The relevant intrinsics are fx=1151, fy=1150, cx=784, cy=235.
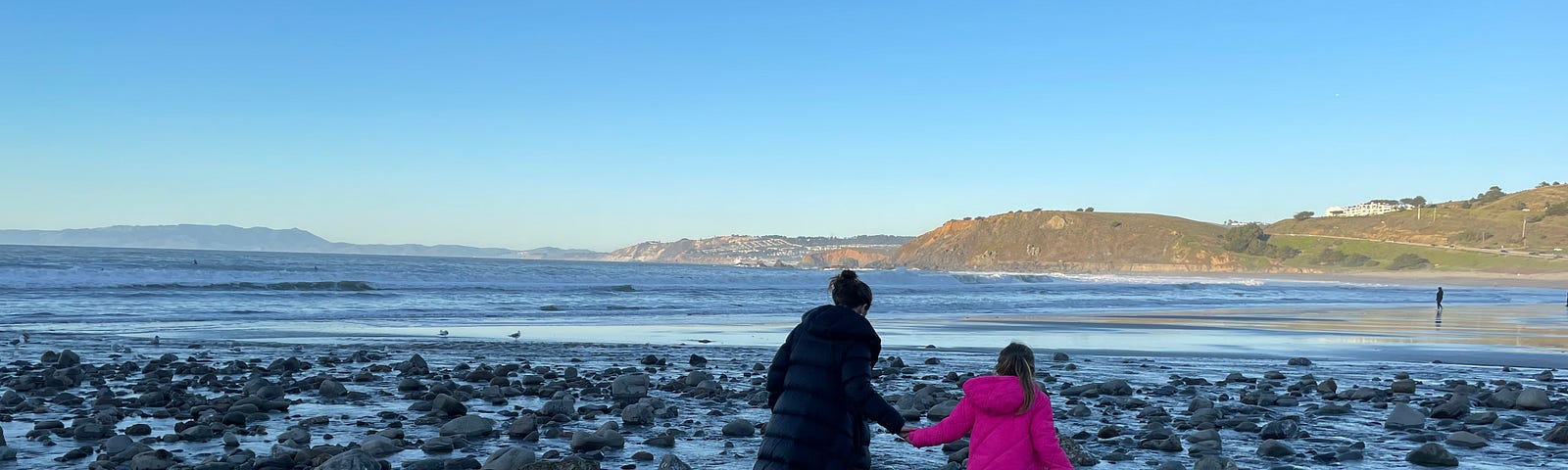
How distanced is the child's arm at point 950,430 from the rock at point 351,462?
156 inches

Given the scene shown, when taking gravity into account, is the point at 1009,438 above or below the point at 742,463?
above

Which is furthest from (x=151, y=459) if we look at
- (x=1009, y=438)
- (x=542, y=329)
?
(x=542, y=329)

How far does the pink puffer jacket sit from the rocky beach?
296 cm

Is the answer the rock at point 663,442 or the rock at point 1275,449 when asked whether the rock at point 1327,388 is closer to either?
the rock at point 1275,449

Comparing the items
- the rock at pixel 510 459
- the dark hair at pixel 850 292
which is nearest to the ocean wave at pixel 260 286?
the rock at pixel 510 459

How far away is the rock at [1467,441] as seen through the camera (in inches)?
351

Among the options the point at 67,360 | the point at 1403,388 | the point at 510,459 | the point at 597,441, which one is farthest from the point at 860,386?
the point at 67,360

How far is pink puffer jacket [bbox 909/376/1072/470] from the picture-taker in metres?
4.98

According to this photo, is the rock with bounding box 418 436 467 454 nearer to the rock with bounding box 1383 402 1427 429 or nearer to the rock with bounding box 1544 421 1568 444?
the rock with bounding box 1383 402 1427 429

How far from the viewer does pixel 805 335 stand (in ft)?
16.4

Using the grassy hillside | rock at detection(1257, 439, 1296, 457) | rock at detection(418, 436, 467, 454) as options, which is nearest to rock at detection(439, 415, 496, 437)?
rock at detection(418, 436, 467, 454)

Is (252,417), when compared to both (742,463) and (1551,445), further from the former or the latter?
(1551,445)

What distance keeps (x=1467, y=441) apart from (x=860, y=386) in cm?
648

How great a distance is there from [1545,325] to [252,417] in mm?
32791
